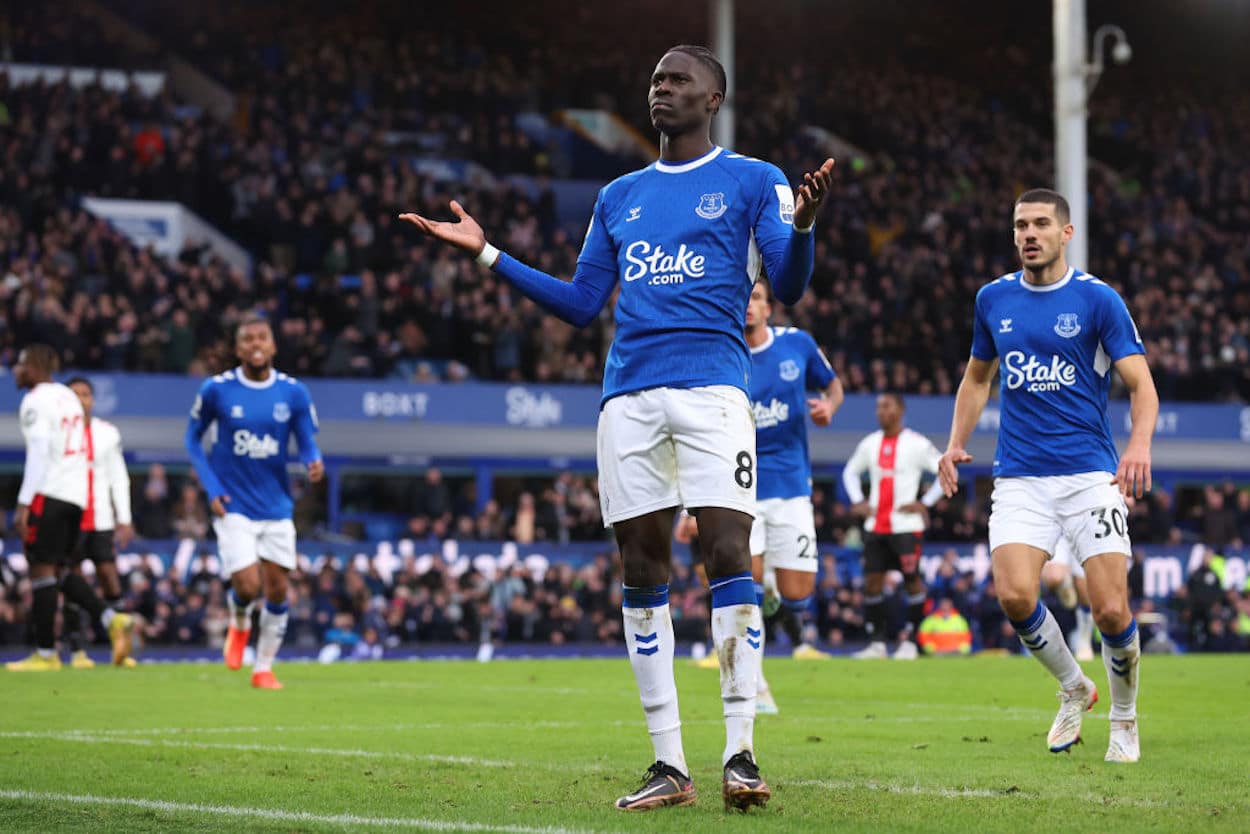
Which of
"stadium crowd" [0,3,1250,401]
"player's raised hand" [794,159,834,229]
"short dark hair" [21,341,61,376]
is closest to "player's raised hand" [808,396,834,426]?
"player's raised hand" [794,159,834,229]

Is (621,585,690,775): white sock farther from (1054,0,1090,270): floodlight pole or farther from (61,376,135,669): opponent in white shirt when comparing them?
(1054,0,1090,270): floodlight pole

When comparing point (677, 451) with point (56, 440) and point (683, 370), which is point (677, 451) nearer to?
point (683, 370)

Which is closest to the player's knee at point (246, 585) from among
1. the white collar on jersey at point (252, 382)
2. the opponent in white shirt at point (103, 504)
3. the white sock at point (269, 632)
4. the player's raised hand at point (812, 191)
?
the white sock at point (269, 632)

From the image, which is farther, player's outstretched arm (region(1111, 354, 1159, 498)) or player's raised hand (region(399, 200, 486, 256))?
player's outstretched arm (region(1111, 354, 1159, 498))

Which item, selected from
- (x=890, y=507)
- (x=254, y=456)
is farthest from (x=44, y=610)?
(x=890, y=507)

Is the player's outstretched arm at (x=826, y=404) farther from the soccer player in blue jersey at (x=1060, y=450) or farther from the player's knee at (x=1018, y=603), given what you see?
the player's knee at (x=1018, y=603)

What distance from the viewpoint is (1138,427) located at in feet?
25.0

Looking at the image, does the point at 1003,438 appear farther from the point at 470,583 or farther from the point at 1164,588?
the point at 1164,588

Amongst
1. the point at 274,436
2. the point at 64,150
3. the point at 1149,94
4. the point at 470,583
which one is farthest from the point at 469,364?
the point at 1149,94

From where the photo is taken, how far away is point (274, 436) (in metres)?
13.2

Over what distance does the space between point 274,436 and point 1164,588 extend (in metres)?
18.5

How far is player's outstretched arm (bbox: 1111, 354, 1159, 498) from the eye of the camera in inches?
288

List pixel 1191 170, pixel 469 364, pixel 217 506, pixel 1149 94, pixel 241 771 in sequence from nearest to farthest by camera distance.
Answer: pixel 241 771
pixel 217 506
pixel 469 364
pixel 1191 170
pixel 1149 94

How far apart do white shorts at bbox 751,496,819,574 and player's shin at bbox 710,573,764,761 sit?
5337mm
